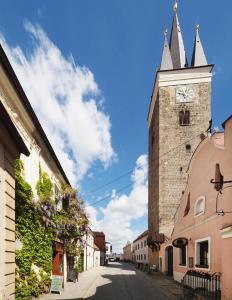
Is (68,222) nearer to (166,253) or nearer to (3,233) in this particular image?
(3,233)

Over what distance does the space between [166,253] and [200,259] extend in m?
11.3

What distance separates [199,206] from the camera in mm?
14523

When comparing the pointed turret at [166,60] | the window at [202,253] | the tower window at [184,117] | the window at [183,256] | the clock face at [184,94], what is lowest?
the window at [183,256]

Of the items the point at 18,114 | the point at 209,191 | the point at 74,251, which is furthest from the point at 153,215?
the point at 18,114

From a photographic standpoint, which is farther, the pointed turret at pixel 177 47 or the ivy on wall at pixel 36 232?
the pointed turret at pixel 177 47

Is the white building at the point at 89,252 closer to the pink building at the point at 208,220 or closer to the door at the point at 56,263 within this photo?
the door at the point at 56,263

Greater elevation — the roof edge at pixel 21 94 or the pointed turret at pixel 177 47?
the pointed turret at pixel 177 47

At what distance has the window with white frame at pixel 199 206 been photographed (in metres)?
13.8

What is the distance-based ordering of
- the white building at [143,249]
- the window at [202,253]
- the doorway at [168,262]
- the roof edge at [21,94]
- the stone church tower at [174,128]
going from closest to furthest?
the roof edge at [21,94]
the window at [202,253]
the doorway at [168,262]
the stone church tower at [174,128]
the white building at [143,249]

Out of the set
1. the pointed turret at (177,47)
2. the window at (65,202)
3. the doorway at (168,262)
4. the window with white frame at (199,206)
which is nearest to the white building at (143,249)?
the doorway at (168,262)

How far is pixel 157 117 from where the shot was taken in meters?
35.6

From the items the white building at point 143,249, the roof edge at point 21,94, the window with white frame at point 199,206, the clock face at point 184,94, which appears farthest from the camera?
the white building at point 143,249

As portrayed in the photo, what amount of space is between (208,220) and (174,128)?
22716 millimetres

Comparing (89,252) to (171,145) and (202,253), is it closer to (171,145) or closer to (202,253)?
(171,145)
